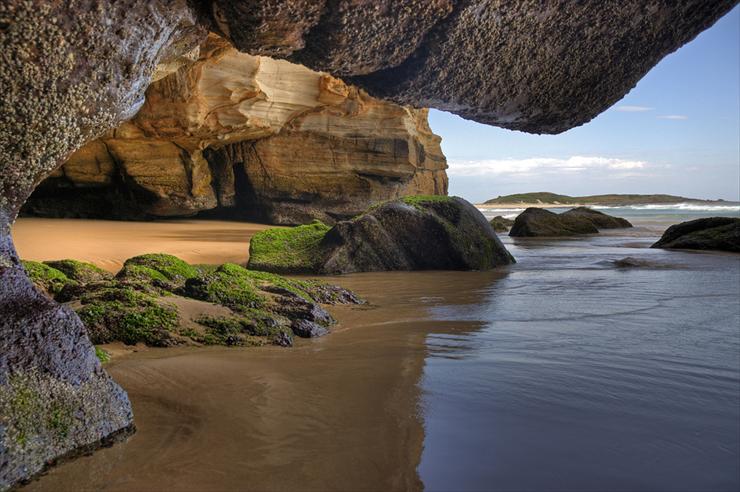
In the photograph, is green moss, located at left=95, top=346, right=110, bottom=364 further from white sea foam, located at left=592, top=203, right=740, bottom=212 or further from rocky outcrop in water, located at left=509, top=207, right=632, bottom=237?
white sea foam, located at left=592, top=203, right=740, bottom=212

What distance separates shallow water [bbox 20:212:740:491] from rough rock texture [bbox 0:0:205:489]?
150 millimetres

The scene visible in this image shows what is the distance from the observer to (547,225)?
55.0 feet

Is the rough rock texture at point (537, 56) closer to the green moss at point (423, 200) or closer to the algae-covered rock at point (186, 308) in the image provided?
the algae-covered rock at point (186, 308)

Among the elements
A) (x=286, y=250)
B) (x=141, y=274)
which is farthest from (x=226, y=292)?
(x=286, y=250)

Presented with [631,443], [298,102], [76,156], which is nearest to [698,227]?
[298,102]

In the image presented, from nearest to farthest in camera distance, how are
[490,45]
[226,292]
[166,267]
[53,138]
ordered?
[53,138] → [490,45] → [226,292] → [166,267]

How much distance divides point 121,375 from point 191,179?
11.8 metres

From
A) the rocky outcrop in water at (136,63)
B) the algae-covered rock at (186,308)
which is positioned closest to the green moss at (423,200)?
the algae-covered rock at (186,308)

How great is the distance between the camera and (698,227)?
489 inches

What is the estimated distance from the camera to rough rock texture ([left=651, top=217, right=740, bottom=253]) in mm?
11125

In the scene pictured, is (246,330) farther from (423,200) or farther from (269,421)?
(423,200)

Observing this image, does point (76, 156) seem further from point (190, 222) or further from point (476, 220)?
point (476, 220)

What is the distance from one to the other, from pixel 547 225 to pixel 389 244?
30.6ft

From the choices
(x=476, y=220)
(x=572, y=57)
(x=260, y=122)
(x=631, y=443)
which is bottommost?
(x=631, y=443)
